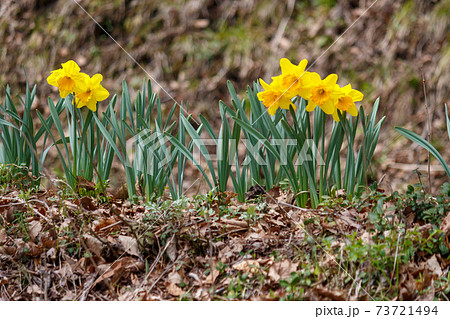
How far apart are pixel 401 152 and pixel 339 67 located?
1196 millimetres

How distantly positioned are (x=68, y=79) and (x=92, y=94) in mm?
116

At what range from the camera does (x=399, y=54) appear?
467 centimetres

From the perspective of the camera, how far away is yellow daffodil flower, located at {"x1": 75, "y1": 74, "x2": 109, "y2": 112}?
185 cm

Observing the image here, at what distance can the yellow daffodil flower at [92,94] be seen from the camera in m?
1.85

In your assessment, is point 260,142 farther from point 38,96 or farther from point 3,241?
point 38,96

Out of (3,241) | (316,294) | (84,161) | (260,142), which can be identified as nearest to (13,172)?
(84,161)

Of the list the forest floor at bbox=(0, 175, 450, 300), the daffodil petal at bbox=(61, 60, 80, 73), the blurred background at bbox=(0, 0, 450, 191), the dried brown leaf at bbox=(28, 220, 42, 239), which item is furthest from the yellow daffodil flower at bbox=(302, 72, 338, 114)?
the blurred background at bbox=(0, 0, 450, 191)

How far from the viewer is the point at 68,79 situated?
5.89 ft

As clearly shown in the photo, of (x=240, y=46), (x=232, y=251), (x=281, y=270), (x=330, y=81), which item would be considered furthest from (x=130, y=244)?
(x=240, y=46)

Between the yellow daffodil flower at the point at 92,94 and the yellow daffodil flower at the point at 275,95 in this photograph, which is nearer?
the yellow daffodil flower at the point at 275,95

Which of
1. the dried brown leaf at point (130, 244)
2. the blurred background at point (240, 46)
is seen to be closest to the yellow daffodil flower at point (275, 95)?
the dried brown leaf at point (130, 244)

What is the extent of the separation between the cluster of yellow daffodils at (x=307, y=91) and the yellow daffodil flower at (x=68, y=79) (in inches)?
29.1

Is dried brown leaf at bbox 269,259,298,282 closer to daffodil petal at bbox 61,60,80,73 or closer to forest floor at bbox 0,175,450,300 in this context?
forest floor at bbox 0,175,450,300

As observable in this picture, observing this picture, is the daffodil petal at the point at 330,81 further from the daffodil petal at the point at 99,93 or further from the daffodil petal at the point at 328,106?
the daffodil petal at the point at 99,93
